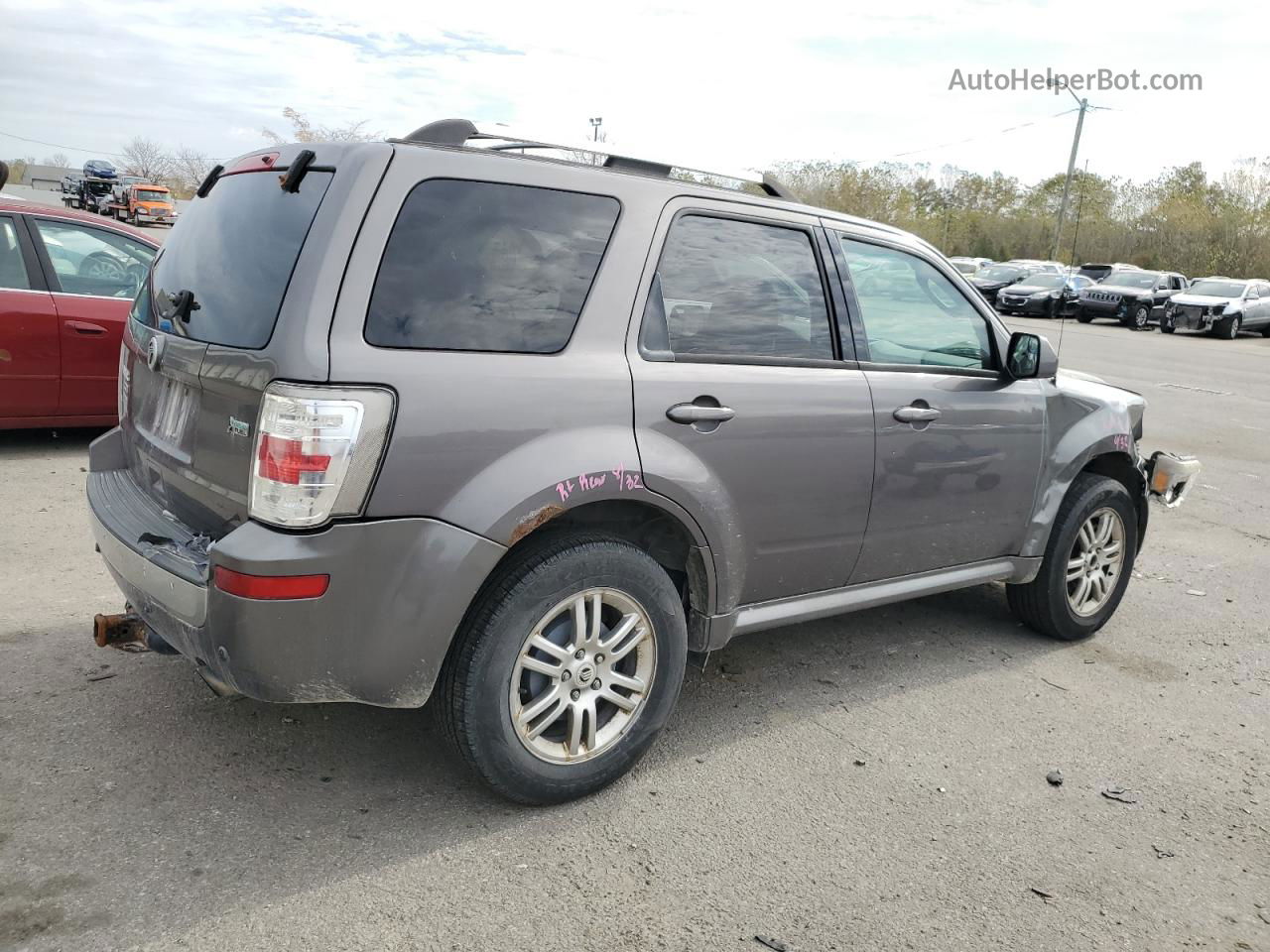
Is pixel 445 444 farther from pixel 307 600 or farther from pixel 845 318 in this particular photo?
pixel 845 318

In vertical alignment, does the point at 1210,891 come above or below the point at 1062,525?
below

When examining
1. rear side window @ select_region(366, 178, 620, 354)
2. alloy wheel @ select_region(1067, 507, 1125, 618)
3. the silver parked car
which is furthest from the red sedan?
the silver parked car

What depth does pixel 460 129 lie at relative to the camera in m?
3.12

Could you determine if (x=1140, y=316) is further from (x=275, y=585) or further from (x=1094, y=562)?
(x=275, y=585)

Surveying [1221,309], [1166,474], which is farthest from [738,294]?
[1221,309]

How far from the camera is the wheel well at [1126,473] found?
4918mm

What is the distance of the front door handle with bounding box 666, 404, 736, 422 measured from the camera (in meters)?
3.24

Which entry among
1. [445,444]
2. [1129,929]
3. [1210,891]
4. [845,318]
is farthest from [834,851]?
[845,318]

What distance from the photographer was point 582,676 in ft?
10.3

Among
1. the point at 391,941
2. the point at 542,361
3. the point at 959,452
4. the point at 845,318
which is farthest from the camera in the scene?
the point at 959,452

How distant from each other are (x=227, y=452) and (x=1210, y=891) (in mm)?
2975

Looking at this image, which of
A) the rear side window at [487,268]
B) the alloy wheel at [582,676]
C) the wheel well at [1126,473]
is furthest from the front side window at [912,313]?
the alloy wheel at [582,676]

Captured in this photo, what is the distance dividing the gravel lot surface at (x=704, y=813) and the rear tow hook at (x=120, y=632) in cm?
33

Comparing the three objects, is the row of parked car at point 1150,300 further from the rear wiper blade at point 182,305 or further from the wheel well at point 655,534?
the rear wiper blade at point 182,305
